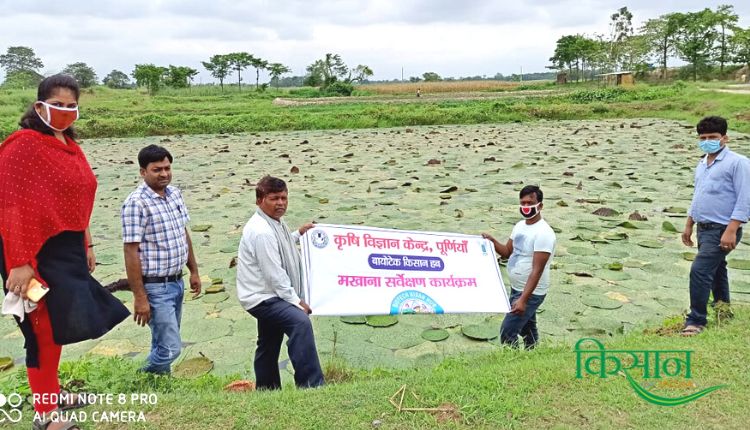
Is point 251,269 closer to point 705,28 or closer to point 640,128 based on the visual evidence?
point 640,128

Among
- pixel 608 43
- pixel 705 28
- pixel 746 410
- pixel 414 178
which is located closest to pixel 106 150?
pixel 414 178

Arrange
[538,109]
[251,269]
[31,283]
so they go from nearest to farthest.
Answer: [31,283]
[251,269]
[538,109]

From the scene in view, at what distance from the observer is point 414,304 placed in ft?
9.48

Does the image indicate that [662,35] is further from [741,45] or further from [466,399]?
[466,399]

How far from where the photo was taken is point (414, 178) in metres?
8.01

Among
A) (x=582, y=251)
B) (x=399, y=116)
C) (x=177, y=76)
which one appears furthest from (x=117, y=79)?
(x=582, y=251)

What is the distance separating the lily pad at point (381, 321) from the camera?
342 cm

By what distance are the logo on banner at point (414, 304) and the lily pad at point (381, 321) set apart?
1.91 ft

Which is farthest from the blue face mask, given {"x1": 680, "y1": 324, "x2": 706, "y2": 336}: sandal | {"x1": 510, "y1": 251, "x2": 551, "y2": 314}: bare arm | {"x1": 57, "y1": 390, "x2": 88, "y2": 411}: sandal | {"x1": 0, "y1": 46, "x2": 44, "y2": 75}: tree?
{"x1": 0, "y1": 46, "x2": 44, "y2": 75}: tree

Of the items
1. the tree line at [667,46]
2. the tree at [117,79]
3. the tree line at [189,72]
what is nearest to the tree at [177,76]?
the tree line at [189,72]

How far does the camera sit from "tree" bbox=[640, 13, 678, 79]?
132ft

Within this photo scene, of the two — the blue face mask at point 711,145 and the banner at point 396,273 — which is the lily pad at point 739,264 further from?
the banner at point 396,273

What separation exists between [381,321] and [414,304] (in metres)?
0.64

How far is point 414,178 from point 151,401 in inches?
241
